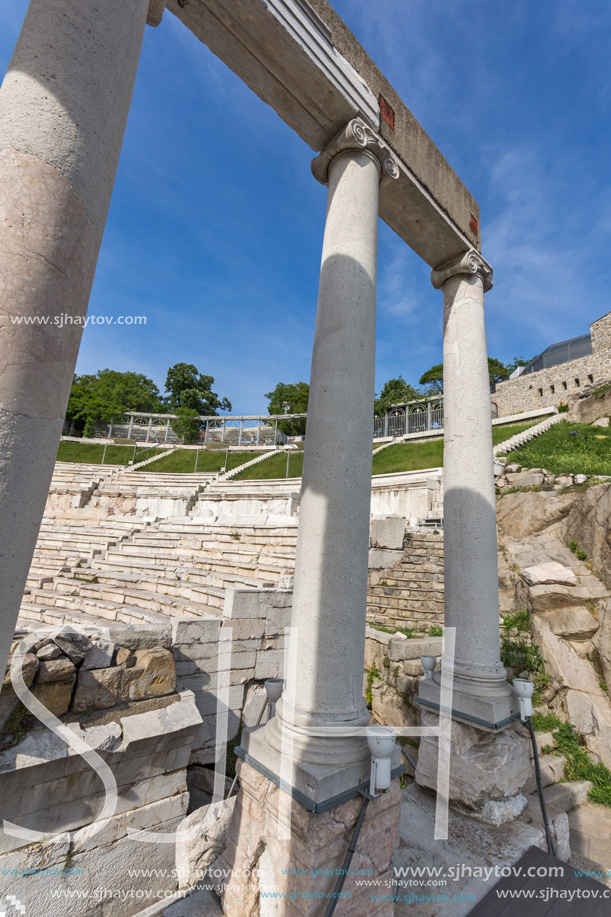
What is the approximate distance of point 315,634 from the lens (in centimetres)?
303

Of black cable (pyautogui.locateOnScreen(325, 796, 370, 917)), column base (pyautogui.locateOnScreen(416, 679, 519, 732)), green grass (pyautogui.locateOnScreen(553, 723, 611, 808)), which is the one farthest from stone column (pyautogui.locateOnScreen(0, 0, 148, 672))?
green grass (pyautogui.locateOnScreen(553, 723, 611, 808))

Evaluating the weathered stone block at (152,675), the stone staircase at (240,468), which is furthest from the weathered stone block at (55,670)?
the stone staircase at (240,468)

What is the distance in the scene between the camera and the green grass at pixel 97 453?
37500 mm

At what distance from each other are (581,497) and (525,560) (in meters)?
2.10

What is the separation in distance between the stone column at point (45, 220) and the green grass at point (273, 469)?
91.4 feet

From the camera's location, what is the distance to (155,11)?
3311 millimetres

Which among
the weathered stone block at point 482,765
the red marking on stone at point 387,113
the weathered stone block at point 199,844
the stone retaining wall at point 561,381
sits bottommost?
the weathered stone block at point 199,844

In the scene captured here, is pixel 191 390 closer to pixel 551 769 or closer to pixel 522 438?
pixel 522 438

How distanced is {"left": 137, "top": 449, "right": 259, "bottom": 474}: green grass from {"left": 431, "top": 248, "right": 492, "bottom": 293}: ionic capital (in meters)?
30.3

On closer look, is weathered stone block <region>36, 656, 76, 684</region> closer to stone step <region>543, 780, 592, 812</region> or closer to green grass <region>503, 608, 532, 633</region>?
stone step <region>543, 780, 592, 812</region>

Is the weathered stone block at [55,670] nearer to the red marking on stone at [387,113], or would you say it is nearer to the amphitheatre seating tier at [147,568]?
the amphitheatre seating tier at [147,568]

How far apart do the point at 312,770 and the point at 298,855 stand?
19.0 inches

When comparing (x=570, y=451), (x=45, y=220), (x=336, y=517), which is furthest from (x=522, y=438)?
(x=45, y=220)

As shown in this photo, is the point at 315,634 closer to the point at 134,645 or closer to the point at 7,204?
the point at 134,645
